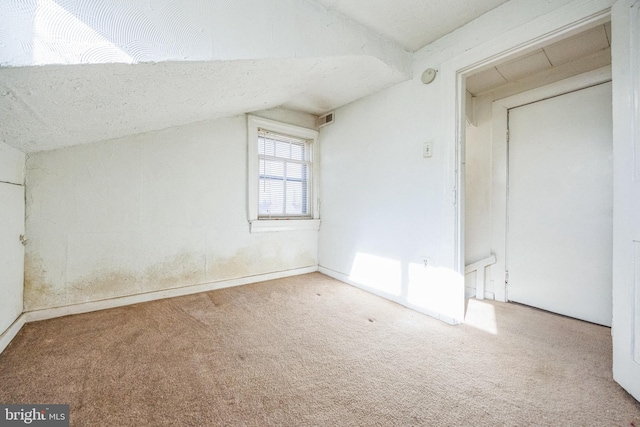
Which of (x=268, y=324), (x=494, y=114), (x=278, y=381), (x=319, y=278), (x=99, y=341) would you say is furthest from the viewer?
(x=319, y=278)

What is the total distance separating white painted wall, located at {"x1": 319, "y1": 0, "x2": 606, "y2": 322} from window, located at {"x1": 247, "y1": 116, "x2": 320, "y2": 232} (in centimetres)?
40

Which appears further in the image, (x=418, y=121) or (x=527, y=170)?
(x=527, y=170)

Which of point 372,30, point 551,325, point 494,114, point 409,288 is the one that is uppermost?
point 372,30

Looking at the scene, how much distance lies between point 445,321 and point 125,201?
3.17 metres

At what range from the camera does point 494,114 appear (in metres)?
2.74

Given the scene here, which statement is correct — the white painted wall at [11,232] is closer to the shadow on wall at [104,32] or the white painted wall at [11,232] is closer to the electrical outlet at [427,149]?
the shadow on wall at [104,32]

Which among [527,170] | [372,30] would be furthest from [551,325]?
[372,30]

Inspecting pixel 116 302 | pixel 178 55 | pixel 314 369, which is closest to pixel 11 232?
pixel 116 302

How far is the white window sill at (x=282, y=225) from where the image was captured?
10.4ft

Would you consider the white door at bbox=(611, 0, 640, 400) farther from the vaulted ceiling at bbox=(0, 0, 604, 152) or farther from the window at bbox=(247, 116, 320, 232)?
the window at bbox=(247, 116, 320, 232)

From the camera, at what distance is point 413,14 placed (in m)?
1.94

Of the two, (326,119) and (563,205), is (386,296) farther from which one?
Result: (326,119)

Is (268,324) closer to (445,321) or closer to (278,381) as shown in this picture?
(278,381)

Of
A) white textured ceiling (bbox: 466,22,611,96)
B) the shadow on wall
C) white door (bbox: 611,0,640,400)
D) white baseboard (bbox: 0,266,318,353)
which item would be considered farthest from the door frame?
the shadow on wall
